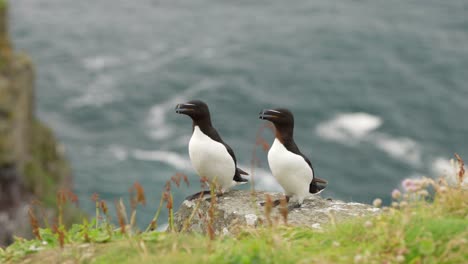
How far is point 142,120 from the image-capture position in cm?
5569

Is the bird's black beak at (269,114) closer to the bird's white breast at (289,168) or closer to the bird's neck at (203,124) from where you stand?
the bird's white breast at (289,168)

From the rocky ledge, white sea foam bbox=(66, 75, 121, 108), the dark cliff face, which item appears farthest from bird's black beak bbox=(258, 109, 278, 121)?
white sea foam bbox=(66, 75, 121, 108)

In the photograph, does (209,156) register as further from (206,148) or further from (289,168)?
(289,168)

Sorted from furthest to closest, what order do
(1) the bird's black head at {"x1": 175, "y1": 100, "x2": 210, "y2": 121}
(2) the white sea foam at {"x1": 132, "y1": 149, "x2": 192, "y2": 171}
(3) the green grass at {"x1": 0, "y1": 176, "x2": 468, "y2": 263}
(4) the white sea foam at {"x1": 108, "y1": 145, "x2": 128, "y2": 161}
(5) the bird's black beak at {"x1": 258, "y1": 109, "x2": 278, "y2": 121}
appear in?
1. (4) the white sea foam at {"x1": 108, "y1": 145, "x2": 128, "y2": 161}
2. (2) the white sea foam at {"x1": 132, "y1": 149, "x2": 192, "y2": 171}
3. (1) the bird's black head at {"x1": 175, "y1": 100, "x2": 210, "y2": 121}
4. (5) the bird's black beak at {"x1": 258, "y1": 109, "x2": 278, "y2": 121}
5. (3) the green grass at {"x1": 0, "y1": 176, "x2": 468, "y2": 263}

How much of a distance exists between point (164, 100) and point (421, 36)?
21.6 metres

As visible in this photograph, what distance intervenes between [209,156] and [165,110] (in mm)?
45341

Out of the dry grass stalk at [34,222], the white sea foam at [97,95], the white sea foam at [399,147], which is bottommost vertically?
the dry grass stalk at [34,222]

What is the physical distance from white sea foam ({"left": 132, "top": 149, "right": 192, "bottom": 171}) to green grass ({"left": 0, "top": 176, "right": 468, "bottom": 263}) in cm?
4125

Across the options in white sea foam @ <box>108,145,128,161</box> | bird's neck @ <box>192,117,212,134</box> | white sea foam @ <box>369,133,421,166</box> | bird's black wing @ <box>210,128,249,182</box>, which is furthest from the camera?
white sea foam @ <box>108,145,128,161</box>

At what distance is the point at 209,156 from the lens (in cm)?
1094

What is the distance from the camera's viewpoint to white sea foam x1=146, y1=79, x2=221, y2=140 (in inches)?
2120

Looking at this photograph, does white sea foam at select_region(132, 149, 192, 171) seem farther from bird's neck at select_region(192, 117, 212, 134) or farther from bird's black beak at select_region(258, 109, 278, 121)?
bird's black beak at select_region(258, 109, 278, 121)

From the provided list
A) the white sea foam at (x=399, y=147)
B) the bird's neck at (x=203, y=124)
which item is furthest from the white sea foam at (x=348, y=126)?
the bird's neck at (x=203, y=124)

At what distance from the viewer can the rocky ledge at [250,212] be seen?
10.3 metres
